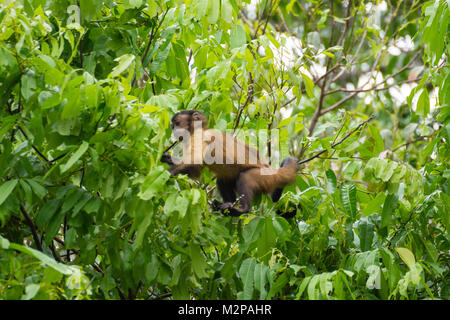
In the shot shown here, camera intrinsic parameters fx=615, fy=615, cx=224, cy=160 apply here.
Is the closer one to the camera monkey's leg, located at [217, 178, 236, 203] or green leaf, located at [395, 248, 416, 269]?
green leaf, located at [395, 248, 416, 269]

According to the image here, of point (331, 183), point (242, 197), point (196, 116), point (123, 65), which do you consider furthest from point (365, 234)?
point (123, 65)

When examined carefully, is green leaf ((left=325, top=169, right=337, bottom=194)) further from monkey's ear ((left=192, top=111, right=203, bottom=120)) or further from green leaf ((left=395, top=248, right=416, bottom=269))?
monkey's ear ((left=192, top=111, right=203, bottom=120))

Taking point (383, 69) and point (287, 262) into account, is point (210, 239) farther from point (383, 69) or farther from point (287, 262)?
point (383, 69)

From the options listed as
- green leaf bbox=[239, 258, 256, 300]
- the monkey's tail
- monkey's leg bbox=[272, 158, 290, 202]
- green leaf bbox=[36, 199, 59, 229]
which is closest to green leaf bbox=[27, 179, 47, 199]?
green leaf bbox=[36, 199, 59, 229]

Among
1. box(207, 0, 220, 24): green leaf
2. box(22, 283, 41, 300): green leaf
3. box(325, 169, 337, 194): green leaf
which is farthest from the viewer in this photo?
box(325, 169, 337, 194): green leaf

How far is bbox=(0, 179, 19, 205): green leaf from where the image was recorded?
10.5 feet

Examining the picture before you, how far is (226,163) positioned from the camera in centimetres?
498

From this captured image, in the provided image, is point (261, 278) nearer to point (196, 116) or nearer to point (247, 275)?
point (247, 275)

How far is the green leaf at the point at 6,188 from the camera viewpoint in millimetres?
3211

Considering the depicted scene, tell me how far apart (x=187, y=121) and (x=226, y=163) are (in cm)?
48

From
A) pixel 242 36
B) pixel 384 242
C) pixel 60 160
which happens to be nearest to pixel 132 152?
pixel 60 160

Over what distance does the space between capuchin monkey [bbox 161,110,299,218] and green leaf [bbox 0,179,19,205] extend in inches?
64.5
